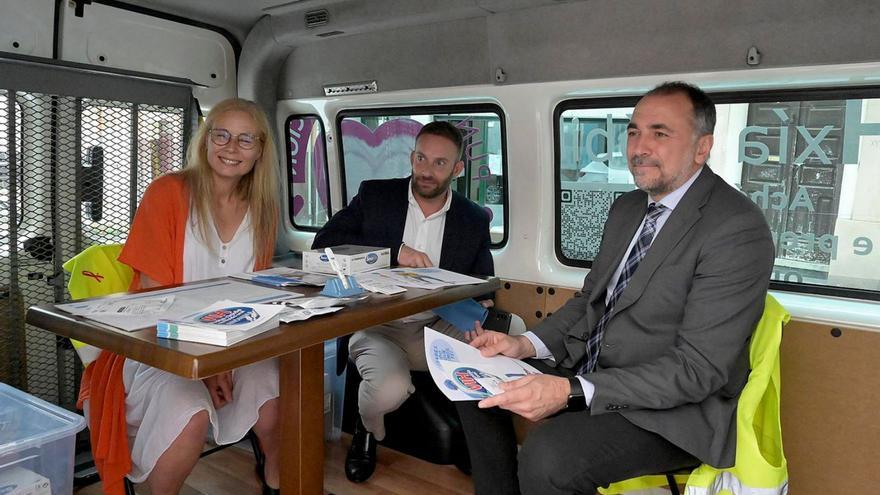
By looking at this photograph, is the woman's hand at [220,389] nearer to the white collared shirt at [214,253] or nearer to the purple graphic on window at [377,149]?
the white collared shirt at [214,253]

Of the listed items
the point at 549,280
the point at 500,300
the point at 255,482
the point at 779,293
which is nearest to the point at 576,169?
the point at 549,280

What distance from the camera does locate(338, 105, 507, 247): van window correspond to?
3.79 m

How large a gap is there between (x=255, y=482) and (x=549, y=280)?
1.82 m

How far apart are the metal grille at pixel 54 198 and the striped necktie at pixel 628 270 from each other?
2.69 metres

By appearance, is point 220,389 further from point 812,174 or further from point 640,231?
point 812,174

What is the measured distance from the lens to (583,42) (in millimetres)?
3096

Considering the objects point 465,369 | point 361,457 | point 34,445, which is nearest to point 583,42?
point 465,369

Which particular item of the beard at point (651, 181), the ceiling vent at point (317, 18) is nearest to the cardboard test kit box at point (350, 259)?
the beard at point (651, 181)

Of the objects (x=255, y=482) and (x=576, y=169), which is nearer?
(x=255, y=482)

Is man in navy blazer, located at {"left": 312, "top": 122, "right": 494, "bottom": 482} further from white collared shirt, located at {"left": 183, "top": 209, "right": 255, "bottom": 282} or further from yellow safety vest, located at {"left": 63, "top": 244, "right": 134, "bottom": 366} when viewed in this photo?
yellow safety vest, located at {"left": 63, "top": 244, "right": 134, "bottom": 366}

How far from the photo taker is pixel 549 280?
11.7 ft

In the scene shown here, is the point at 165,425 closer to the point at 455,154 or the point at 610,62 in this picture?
the point at 455,154

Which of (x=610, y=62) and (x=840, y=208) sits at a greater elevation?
(x=610, y=62)

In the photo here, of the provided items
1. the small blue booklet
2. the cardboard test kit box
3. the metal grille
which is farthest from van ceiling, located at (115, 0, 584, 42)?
the small blue booklet
